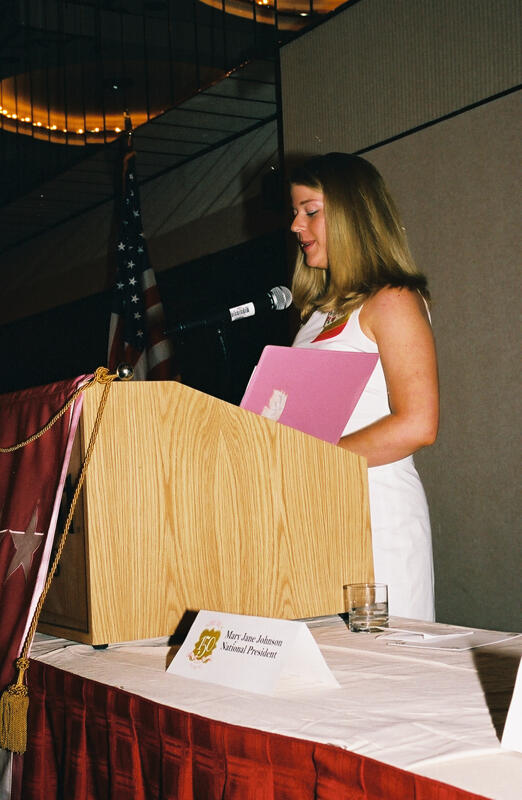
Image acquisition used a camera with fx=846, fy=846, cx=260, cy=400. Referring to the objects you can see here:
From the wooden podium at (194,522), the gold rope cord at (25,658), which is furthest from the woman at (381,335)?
the gold rope cord at (25,658)

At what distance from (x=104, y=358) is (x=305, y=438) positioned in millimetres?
5547

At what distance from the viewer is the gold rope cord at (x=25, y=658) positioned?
3.19ft

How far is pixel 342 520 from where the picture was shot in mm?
1308

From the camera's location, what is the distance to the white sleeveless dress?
5.50 feet

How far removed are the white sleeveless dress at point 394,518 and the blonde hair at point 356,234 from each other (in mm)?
86

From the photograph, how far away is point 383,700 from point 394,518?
3.00 ft

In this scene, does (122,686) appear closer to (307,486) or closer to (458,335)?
(307,486)

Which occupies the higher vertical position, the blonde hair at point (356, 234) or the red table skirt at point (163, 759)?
the blonde hair at point (356, 234)

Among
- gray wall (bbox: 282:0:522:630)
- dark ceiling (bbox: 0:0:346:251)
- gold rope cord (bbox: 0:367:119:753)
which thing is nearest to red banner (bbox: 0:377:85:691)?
gold rope cord (bbox: 0:367:119:753)

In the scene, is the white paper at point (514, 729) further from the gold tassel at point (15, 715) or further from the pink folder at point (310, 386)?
the pink folder at point (310, 386)

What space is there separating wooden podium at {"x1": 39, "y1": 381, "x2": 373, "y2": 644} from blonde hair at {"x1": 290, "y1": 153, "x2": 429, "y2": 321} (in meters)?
0.61

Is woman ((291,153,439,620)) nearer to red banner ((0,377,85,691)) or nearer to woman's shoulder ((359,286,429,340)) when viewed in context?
woman's shoulder ((359,286,429,340))

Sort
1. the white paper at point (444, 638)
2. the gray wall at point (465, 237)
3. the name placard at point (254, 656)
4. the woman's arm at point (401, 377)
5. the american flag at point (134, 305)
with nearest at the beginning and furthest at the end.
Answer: the name placard at point (254, 656), the white paper at point (444, 638), the woman's arm at point (401, 377), the gray wall at point (465, 237), the american flag at point (134, 305)

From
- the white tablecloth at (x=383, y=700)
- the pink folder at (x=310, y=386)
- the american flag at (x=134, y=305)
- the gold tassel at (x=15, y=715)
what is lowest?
the gold tassel at (x=15, y=715)
